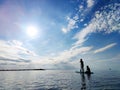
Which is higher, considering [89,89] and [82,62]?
[82,62]

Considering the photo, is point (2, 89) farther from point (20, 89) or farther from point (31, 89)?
point (31, 89)

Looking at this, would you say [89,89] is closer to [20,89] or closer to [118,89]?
[118,89]

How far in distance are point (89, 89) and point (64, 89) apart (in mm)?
6295

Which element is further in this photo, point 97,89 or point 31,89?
point 31,89

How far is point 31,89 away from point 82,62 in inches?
2947

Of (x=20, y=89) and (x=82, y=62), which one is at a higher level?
(x=82, y=62)

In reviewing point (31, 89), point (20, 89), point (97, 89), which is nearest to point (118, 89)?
point (97, 89)

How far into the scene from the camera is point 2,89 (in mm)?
40688

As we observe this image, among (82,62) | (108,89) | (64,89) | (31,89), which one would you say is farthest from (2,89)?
(82,62)

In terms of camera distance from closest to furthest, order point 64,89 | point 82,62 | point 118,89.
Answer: point 118,89
point 64,89
point 82,62

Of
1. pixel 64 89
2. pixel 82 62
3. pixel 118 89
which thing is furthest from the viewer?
pixel 82 62

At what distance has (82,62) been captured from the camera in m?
111

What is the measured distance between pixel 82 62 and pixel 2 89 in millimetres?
77297

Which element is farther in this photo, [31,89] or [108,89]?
[31,89]
